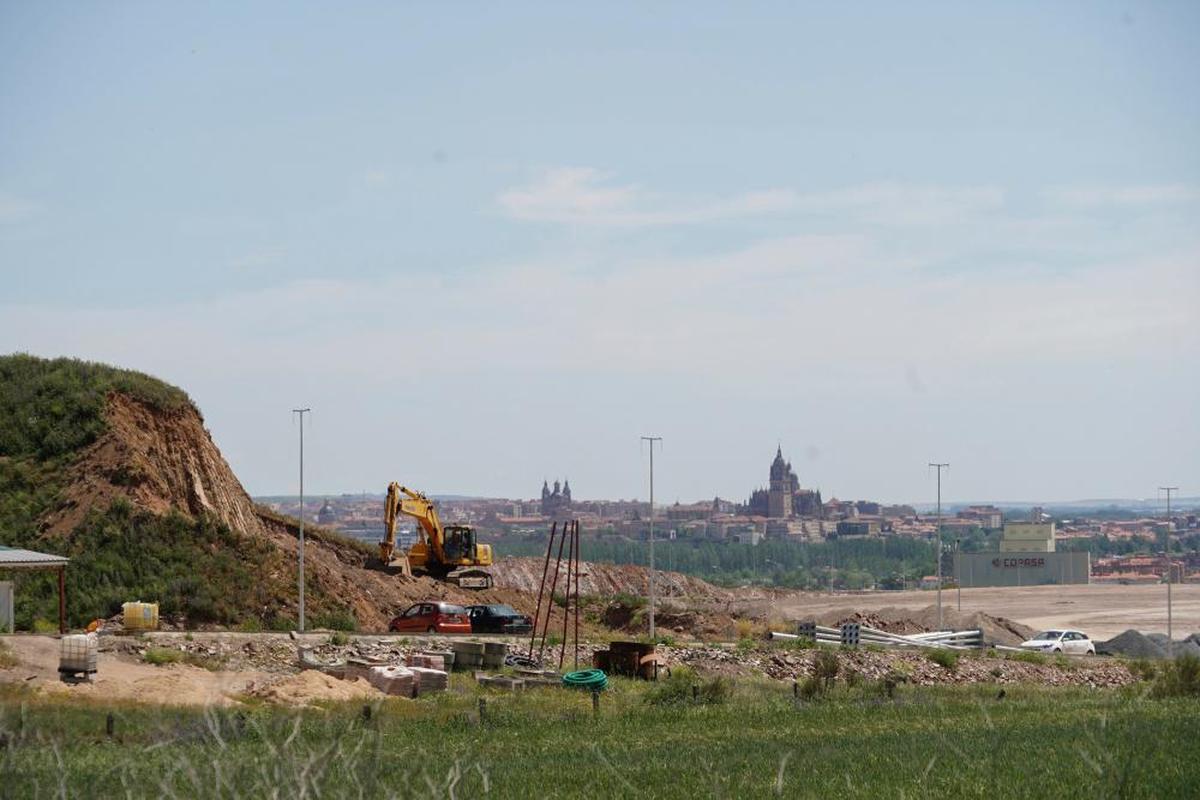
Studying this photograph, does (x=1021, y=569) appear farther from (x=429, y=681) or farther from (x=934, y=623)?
(x=429, y=681)

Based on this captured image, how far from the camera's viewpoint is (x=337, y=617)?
182 ft

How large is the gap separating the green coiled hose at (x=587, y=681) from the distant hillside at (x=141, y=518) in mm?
19547

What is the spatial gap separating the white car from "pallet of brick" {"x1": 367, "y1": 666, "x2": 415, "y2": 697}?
3341 cm

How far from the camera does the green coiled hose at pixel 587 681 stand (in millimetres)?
35906

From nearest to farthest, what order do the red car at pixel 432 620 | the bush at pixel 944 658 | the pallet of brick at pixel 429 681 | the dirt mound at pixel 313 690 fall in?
the dirt mound at pixel 313 690, the pallet of brick at pixel 429 681, the bush at pixel 944 658, the red car at pixel 432 620

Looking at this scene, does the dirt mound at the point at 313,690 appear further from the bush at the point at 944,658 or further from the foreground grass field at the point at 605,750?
the bush at the point at 944,658

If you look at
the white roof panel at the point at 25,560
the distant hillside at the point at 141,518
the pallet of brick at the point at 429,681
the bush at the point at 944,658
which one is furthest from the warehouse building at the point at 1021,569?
the pallet of brick at the point at 429,681

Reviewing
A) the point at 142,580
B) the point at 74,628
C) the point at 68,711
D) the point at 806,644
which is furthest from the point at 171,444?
the point at 68,711

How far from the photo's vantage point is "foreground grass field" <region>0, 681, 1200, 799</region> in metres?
17.3

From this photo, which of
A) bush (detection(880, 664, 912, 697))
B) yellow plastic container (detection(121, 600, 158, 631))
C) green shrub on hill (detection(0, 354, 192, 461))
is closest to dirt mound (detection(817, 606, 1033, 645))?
bush (detection(880, 664, 912, 697))

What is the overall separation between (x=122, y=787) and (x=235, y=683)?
57.1 feet

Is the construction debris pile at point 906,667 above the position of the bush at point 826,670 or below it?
below

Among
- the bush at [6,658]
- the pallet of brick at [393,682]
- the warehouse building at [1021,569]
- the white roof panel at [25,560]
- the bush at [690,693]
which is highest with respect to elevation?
the white roof panel at [25,560]

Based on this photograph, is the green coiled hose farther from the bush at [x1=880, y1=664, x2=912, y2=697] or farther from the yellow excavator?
the yellow excavator
